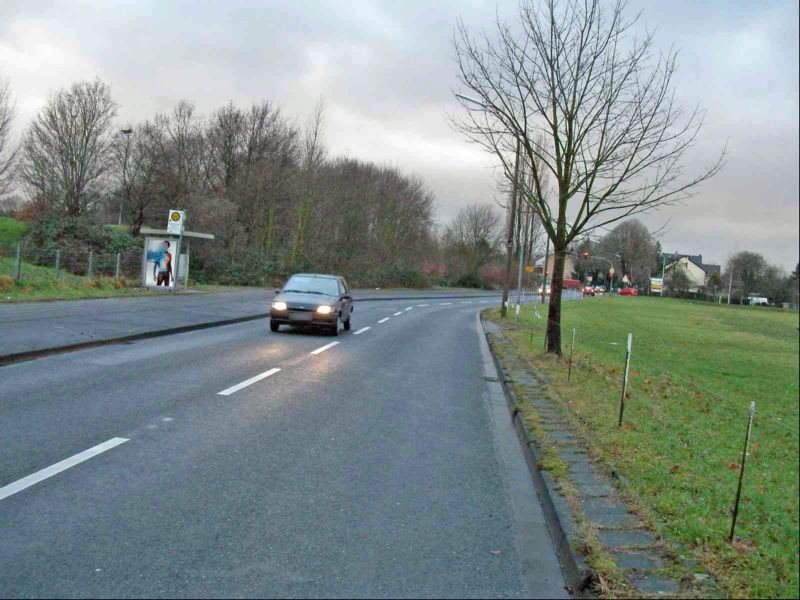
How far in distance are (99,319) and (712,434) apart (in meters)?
14.7

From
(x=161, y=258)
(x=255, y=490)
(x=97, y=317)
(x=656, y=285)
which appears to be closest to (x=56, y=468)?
(x=255, y=490)

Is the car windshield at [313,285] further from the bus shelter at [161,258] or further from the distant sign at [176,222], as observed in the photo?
the bus shelter at [161,258]

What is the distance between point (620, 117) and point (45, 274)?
2226cm

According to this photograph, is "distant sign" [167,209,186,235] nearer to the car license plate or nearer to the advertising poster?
the advertising poster

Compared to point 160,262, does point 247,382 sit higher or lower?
lower

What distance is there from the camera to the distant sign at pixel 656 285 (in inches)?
444

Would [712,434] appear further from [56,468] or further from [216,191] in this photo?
[216,191]

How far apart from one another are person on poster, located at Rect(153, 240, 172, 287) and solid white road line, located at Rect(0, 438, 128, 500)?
24.6 metres

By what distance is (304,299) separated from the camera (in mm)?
18609

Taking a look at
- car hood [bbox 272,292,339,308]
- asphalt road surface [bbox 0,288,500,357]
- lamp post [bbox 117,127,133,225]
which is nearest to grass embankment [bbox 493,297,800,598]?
car hood [bbox 272,292,339,308]

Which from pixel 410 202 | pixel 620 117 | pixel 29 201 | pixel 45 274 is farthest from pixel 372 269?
pixel 620 117

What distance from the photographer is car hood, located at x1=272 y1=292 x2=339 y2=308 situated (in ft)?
60.2

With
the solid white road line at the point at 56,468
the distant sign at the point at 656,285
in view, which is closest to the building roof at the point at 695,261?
the distant sign at the point at 656,285

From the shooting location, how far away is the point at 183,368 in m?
11.5
